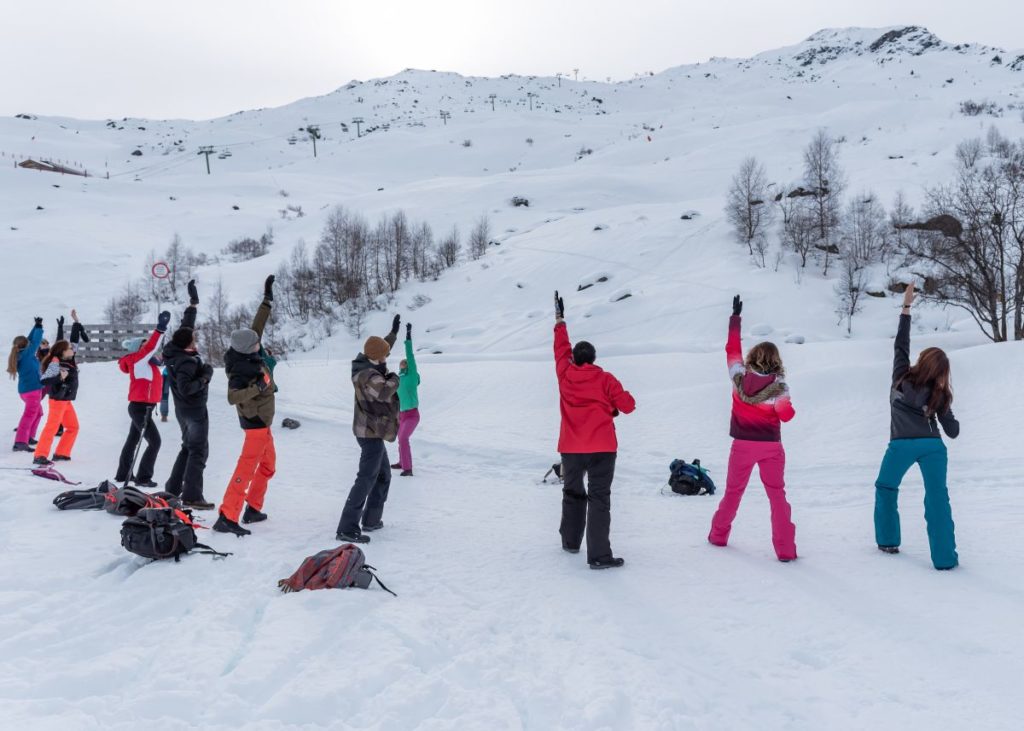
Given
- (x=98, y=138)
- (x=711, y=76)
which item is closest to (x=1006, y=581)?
(x=98, y=138)

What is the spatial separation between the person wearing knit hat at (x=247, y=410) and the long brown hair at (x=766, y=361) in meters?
4.26

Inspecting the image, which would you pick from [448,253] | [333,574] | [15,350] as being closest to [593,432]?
[333,574]

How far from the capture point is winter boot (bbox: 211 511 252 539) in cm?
585

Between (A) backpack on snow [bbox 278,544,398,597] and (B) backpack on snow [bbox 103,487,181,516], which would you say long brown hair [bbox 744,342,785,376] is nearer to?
(A) backpack on snow [bbox 278,544,398,597]

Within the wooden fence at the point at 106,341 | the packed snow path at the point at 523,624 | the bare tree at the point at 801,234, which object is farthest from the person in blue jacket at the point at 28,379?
the bare tree at the point at 801,234

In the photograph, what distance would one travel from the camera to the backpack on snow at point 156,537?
4.79 meters

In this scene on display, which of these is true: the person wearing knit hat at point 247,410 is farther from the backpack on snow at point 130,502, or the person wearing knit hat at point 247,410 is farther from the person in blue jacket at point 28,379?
the person in blue jacket at point 28,379

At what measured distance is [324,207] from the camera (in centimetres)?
5497

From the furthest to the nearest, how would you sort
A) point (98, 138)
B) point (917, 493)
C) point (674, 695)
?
1. point (98, 138)
2. point (917, 493)
3. point (674, 695)

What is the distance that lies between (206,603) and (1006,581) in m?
5.47

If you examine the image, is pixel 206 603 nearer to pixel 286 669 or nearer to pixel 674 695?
pixel 286 669

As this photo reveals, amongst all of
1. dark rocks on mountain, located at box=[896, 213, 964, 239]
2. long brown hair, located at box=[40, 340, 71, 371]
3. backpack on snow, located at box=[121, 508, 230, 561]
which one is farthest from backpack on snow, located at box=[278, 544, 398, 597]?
dark rocks on mountain, located at box=[896, 213, 964, 239]

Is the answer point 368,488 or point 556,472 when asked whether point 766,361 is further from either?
point 556,472

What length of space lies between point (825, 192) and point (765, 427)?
33.4 metres
